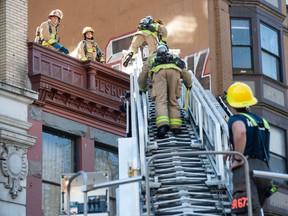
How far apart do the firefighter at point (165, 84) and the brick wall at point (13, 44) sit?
3626mm

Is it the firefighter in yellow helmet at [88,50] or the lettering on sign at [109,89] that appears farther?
the firefighter in yellow helmet at [88,50]

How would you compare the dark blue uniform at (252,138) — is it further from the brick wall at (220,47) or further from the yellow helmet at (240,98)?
the brick wall at (220,47)

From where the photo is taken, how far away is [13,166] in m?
16.6

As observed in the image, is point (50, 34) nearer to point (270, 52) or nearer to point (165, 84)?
point (165, 84)

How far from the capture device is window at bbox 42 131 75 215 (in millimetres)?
17641

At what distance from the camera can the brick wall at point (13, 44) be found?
57.5ft

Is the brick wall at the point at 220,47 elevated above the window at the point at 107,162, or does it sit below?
above

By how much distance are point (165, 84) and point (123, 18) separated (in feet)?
36.4

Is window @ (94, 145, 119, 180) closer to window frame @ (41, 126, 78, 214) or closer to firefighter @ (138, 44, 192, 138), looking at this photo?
window frame @ (41, 126, 78, 214)

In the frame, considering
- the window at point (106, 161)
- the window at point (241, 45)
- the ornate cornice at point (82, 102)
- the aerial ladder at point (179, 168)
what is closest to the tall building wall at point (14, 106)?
the ornate cornice at point (82, 102)

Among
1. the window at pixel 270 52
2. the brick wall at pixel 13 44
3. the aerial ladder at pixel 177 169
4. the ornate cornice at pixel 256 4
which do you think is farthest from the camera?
the window at pixel 270 52

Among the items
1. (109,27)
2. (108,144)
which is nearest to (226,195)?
(108,144)

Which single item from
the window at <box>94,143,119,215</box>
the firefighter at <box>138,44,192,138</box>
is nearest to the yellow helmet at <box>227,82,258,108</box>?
the firefighter at <box>138,44,192,138</box>

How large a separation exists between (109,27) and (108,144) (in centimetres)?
674
